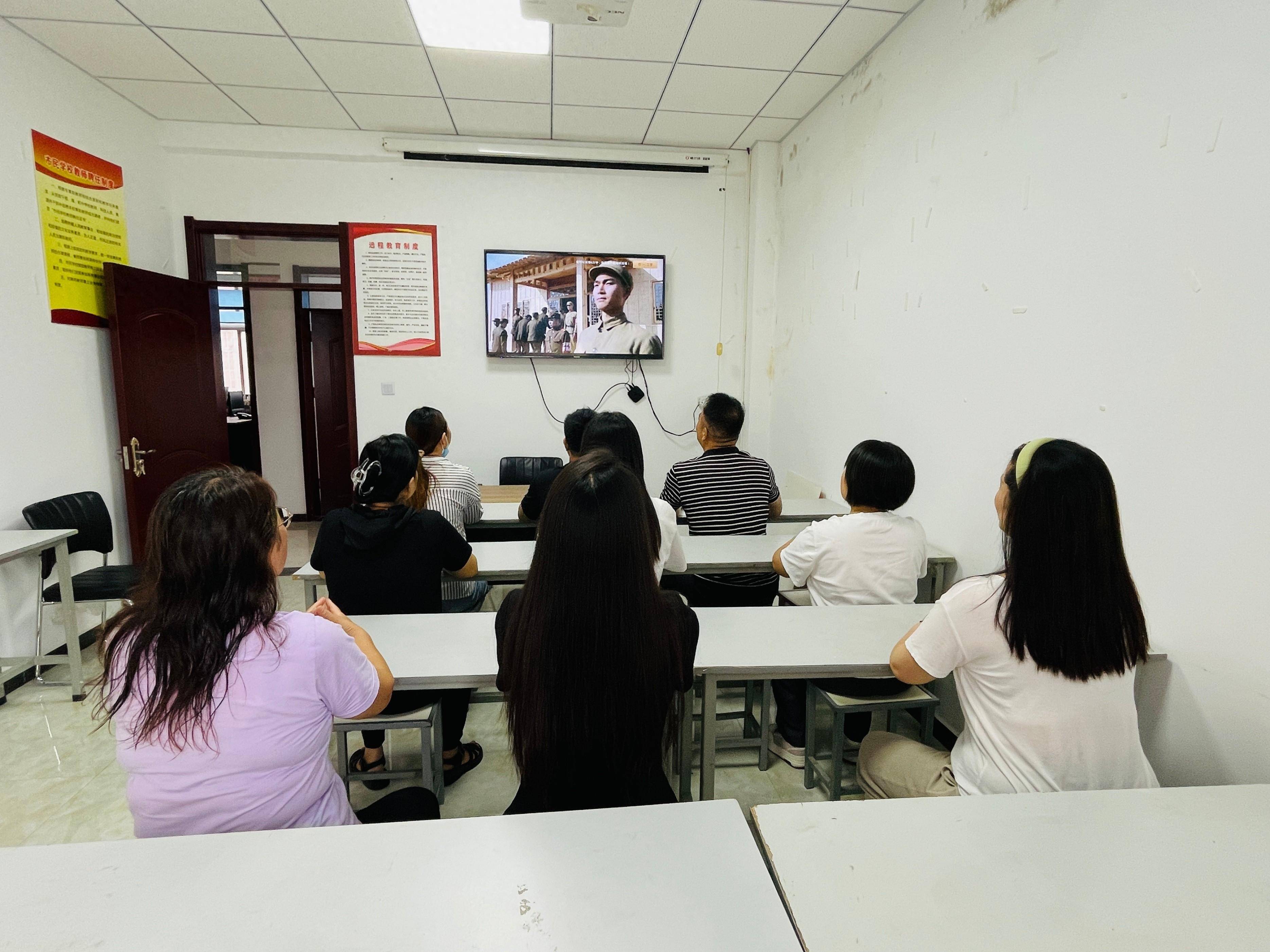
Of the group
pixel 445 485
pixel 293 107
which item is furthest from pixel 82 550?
pixel 293 107

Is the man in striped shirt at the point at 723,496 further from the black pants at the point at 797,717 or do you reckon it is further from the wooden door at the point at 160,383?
the wooden door at the point at 160,383

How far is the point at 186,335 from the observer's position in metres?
3.87

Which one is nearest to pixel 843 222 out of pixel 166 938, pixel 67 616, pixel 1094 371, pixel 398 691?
pixel 1094 371

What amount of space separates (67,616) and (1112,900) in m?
3.48

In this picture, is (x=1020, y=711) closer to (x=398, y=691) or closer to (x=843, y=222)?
(x=398, y=691)

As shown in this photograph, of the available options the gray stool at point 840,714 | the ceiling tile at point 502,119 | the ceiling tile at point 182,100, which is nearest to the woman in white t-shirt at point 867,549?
the gray stool at point 840,714

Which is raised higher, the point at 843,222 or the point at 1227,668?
the point at 843,222

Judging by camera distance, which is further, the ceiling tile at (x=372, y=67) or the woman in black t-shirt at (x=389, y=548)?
the ceiling tile at (x=372, y=67)

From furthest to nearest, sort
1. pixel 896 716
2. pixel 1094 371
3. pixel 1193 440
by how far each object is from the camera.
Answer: pixel 896 716 < pixel 1094 371 < pixel 1193 440

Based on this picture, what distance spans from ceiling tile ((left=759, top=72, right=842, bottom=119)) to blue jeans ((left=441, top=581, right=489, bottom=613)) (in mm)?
2901

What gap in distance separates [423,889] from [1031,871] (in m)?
0.85

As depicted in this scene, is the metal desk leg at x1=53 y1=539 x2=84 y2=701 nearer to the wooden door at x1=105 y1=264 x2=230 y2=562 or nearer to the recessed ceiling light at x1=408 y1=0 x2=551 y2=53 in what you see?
the wooden door at x1=105 y1=264 x2=230 y2=562

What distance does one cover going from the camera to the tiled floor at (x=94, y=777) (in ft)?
6.49

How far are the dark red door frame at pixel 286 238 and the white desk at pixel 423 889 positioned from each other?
12.4 ft
